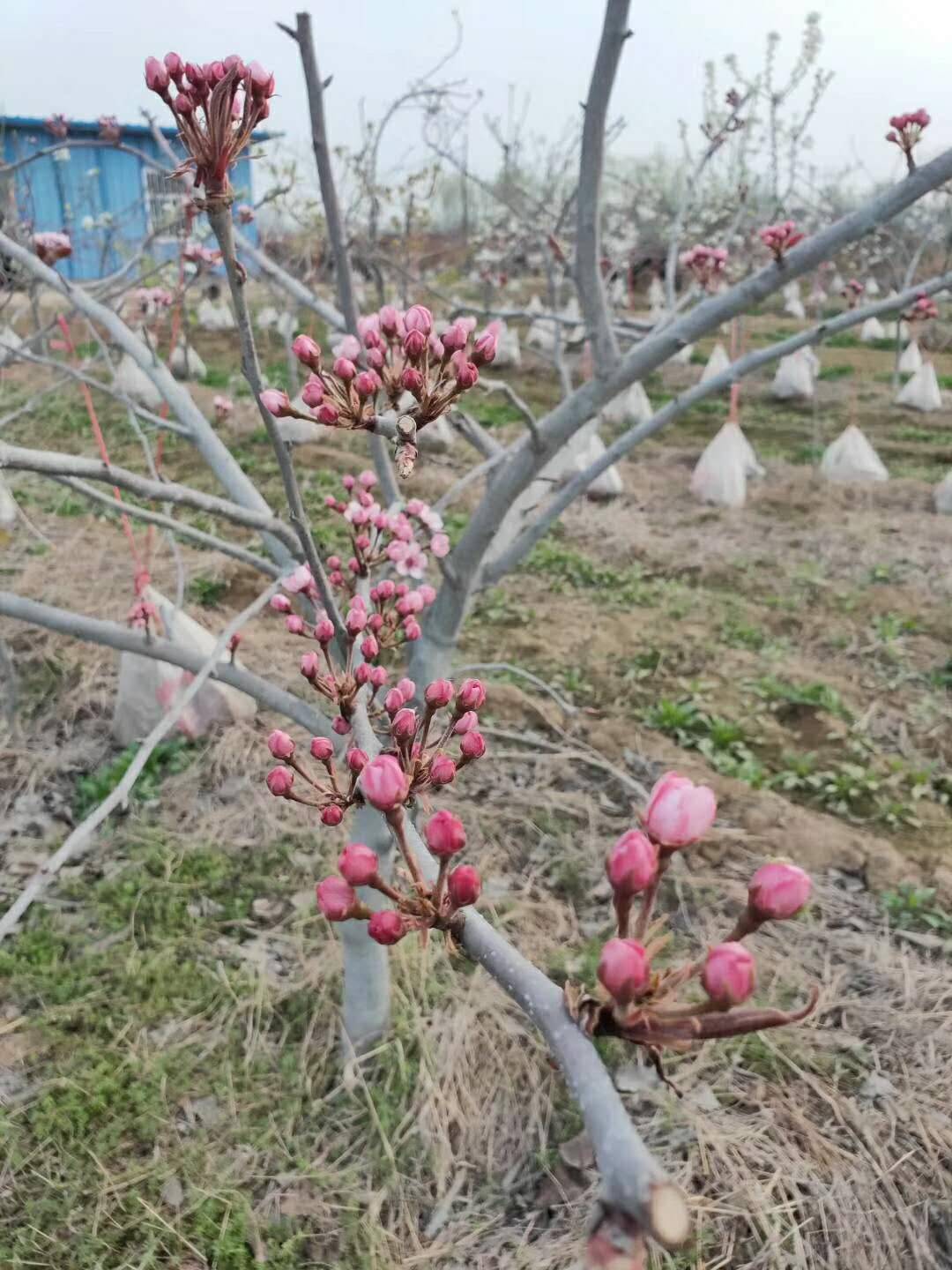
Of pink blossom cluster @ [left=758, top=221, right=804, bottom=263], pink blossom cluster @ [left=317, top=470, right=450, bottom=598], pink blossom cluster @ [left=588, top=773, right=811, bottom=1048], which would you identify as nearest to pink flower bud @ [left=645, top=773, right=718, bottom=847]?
pink blossom cluster @ [left=588, top=773, right=811, bottom=1048]

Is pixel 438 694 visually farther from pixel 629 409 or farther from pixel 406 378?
pixel 629 409

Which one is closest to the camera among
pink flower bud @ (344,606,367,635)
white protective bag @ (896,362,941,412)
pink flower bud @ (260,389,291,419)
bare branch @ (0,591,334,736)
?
pink flower bud @ (260,389,291,419)

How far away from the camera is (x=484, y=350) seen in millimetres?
1050

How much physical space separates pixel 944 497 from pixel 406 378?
6.33 meters

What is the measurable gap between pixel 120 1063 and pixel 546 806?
150cm

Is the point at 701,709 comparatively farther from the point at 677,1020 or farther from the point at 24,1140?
→ the point at 677,1020

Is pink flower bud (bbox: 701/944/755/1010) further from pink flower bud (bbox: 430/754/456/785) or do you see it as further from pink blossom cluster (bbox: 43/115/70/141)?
pink blossom cluster (bbox: 43/115/70/141)

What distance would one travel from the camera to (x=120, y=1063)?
2232mm

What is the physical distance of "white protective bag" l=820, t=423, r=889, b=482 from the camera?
6.71 m

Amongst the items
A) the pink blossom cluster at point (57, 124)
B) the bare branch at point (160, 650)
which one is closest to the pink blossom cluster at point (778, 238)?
the bare branch at point (160, 650)

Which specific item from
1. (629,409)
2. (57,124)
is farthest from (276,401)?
(629,409)

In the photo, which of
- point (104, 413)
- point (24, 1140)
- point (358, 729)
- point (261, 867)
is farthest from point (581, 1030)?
point (104, 413)

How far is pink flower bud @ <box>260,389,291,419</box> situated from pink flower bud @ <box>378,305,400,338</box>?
17cm

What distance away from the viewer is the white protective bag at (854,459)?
6.71 metres
